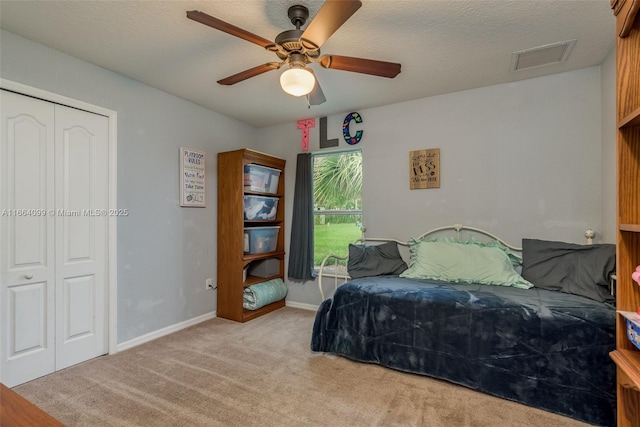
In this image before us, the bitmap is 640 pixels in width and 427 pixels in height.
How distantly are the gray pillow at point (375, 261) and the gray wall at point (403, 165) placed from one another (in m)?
0.26

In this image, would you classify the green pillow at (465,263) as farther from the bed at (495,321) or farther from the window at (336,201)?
the window at (336,201)

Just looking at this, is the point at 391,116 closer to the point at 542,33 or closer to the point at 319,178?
the point at 319,178

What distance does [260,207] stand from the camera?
144 inches

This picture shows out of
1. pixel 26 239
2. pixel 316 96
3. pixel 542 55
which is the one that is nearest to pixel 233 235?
pixel 26 239

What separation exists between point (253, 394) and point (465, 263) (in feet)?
6.32

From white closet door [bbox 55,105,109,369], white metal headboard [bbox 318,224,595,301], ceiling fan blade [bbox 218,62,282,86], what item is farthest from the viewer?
white metal headboard [bbox 318,224,595,301]

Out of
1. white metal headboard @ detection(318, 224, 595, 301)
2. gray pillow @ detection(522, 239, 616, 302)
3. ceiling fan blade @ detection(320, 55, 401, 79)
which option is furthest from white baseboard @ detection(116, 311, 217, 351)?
gray pillow @ detection(522, 239, 616, 302)

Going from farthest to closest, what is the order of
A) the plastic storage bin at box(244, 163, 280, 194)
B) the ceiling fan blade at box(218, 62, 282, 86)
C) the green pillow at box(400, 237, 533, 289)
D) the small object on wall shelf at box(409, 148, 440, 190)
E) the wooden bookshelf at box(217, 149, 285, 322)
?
the plastic storage bin at box(244, 163, 280, 194), the wooden bookshelf at box(217, 149, 285, 322), the small object on wall shelf at box(409, 148, 440, 190), the green pillow at box(400, 237, 533, 289), the ceiling fan blade at box(218, 62, 282, 86)

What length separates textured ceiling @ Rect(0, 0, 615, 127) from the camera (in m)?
1.78

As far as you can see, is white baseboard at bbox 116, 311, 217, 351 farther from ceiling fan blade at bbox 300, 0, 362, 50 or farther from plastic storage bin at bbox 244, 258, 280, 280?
ceiling fan blade at bbox 300, 0, 362, 50

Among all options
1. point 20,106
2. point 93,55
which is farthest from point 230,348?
point 93,55

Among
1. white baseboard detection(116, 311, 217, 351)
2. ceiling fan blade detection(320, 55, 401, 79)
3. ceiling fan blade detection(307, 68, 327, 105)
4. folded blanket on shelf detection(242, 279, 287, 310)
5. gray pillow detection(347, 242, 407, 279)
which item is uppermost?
ceiling fan blade detection(320, 55, 401, 79)

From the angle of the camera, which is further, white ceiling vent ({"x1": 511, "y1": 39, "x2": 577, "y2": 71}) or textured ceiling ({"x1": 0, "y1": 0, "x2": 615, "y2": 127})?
white ceiling vent ({"x1": 511, "y1": 39, "x2": 577, "y2": 71})

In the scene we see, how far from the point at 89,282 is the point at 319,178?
2.53 m
